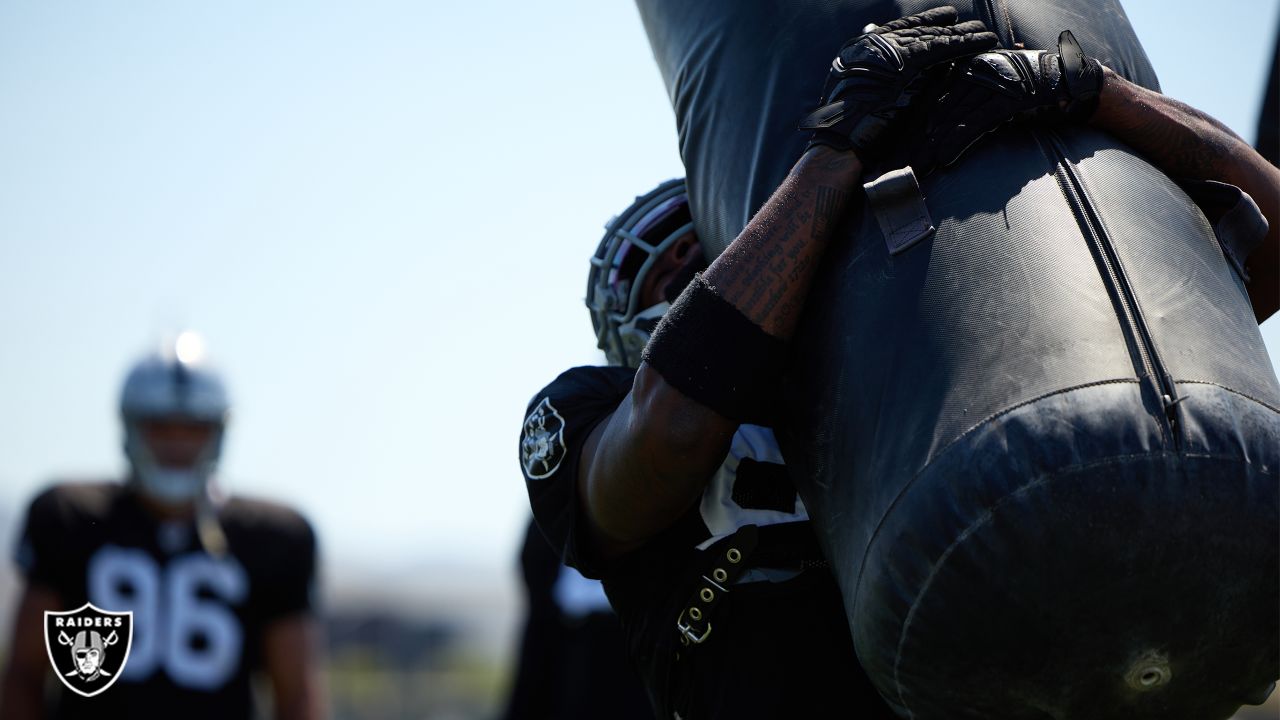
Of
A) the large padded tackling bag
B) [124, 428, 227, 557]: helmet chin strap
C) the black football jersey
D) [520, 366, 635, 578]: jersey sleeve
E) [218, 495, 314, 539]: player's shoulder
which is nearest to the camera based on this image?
the large padded tackling bag

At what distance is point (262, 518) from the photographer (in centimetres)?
508

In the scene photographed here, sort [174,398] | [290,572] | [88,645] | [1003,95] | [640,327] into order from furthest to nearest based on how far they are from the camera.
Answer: [174,398] < [290,572] < [88,645] < [640,327] < [1003,95]

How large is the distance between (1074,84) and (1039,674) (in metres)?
0.75

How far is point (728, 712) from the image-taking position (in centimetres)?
236

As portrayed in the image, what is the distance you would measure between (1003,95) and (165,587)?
3541 mm

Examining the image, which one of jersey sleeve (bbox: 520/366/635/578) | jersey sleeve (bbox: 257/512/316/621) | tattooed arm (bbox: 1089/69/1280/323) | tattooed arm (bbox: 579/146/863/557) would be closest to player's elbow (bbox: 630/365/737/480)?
tattooed arm (bbox: 579/146/863/557)

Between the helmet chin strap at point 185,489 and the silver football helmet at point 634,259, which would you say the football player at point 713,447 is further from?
the helmet chin strap at point 185,489

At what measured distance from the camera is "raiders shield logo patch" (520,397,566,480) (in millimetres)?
2469

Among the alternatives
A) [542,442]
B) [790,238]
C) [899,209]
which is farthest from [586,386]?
[899,209]

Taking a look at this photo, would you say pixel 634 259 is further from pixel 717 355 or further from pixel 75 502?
pixel 75 502

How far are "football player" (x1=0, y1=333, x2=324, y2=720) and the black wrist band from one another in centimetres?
293

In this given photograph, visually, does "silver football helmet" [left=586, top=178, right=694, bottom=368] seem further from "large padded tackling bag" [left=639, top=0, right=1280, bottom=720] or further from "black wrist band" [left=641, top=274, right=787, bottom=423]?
"large padded tackling bag" [left=639, top=0, right=1280, bottom=720]

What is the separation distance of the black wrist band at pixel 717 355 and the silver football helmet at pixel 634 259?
536 millimetres

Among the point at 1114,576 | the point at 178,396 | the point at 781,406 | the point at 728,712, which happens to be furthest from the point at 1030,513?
the point at 178,396
